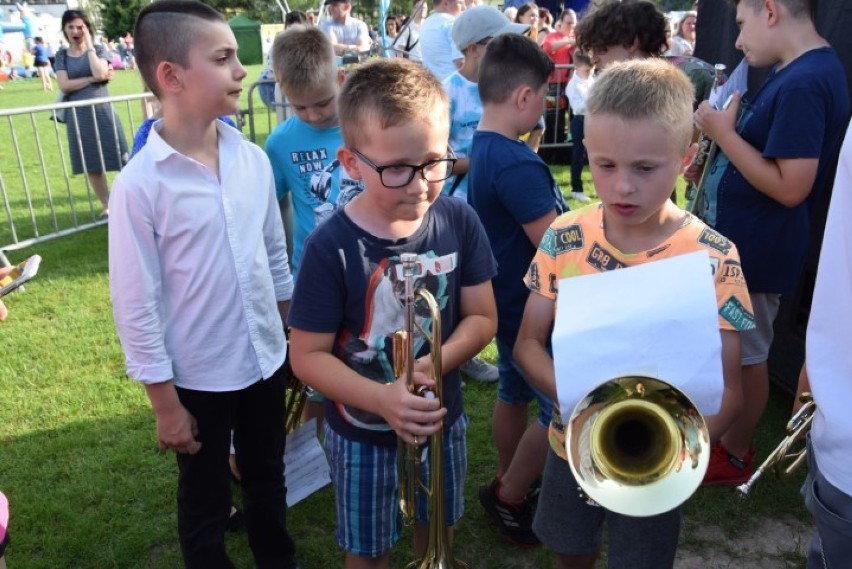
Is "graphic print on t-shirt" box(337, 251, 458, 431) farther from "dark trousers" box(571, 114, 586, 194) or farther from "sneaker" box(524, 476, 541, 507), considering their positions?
"dark trousers" box(571, 114, 586, 194)

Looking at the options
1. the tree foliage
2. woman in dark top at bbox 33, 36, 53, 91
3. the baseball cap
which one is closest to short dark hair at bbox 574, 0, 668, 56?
the baseball cap

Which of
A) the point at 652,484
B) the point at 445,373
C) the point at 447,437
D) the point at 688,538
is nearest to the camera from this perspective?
the point at 652,484

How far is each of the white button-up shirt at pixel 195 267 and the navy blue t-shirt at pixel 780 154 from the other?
1.93 m

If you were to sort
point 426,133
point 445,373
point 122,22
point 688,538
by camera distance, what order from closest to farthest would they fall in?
point 426,133 < point 445,373 < point 688,538 < point 122,22

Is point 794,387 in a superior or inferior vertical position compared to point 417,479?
inferior

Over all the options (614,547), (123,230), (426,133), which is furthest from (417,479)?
(123,230)

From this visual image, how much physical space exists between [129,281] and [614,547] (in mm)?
1618

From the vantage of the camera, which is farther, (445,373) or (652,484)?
(445,373)

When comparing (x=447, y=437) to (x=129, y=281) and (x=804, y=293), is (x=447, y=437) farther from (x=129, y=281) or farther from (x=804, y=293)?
(x=804, y=293)

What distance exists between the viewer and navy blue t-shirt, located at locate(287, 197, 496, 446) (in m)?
1.90

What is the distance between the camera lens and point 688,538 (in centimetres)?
290

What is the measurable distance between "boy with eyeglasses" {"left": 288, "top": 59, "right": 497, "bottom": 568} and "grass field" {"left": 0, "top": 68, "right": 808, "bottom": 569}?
3.16 feet

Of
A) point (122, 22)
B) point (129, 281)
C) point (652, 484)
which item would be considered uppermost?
point (129, 281)

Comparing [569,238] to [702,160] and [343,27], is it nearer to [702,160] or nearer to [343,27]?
A: [702,160]
